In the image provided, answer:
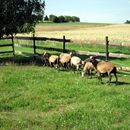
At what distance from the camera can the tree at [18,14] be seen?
25016 mm

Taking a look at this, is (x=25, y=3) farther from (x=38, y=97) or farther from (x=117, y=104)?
(x=117, y=104)

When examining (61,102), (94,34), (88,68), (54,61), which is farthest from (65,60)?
(94,34)

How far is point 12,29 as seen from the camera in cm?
2600

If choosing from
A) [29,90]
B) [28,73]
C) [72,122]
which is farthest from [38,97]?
[28,73]

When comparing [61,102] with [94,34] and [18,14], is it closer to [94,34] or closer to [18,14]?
[18,14]

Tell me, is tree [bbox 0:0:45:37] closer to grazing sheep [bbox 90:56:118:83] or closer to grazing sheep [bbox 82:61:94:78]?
grazing sheep [bbox 82:61:94:78]

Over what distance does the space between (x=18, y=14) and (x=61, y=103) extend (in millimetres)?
14595

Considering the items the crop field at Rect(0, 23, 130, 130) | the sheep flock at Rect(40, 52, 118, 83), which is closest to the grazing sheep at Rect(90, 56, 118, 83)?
the sheep flock at Rect(40, 52, 118, 83)

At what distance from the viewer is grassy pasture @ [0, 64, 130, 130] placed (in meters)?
10.2

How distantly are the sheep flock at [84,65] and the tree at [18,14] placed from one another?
4.87m

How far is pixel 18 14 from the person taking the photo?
25.9 meters

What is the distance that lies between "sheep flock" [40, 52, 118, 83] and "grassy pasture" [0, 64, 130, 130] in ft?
1.68

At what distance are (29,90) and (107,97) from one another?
10.6 ft

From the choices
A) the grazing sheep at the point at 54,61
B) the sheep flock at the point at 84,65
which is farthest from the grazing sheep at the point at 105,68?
the grazing sheep at the point at 54,61
